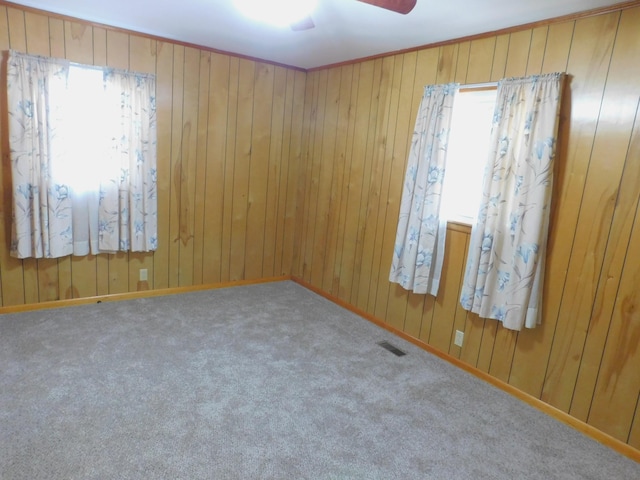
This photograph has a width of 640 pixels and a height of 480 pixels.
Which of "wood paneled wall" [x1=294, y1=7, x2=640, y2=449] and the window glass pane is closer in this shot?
"wood paneled wall" [x1=294, y1=7, x2=640, y2=449]

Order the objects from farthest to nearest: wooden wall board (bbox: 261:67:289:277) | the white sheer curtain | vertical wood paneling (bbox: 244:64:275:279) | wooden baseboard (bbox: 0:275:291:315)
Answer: wooden wall board (bbox: 261:67:289:277) < vertical wood paneling (bbox: 244:64:275:279) < wooden baseboard (bbox: 0:275:291:315) < the white sheer curtain

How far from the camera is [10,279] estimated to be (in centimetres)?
322

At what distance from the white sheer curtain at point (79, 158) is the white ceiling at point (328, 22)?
46 centimetres

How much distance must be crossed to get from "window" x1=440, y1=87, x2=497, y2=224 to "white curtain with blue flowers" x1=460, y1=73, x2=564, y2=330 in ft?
0.99

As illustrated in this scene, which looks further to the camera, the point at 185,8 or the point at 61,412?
the point at 185,8

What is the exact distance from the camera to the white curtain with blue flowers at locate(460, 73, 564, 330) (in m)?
2.37

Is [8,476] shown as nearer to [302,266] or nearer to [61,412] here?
[61,412]

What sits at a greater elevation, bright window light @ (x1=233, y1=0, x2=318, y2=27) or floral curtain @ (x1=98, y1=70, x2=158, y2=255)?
bright window light @ (x1=233, y1=0, x2=318, y2=27)

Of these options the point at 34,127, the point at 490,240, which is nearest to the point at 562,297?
the point at 490,240

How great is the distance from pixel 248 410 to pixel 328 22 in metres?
2.48

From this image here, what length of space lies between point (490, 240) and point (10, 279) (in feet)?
11.6

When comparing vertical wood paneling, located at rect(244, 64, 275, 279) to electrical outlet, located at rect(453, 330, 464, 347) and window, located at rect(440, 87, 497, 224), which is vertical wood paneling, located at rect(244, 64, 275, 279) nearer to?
window, located at rect(440, 87, 497, 224)

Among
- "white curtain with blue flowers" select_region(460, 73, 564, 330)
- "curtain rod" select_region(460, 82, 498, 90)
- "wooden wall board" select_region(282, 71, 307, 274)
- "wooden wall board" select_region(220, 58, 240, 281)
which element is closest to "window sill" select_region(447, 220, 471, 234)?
"white curtain with blue flowers" select_region(460, 73, 564, 330)

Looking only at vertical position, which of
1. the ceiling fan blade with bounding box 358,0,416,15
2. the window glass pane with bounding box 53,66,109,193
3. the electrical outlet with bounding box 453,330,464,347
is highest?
the ceiling fan blade with bounding box 358,0,416,15
